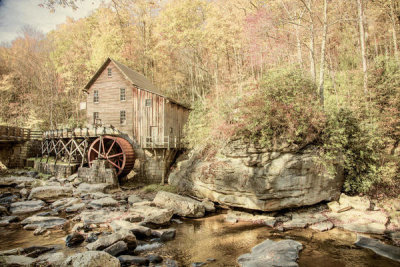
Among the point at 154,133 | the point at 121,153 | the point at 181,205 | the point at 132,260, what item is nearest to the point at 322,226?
the point at 181,205

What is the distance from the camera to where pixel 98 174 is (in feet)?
48.4

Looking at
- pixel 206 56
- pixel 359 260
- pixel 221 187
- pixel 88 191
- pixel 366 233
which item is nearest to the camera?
pixel 359 260

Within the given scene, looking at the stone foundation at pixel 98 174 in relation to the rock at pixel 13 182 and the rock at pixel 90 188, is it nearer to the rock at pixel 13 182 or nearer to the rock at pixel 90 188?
the rock at pixel 90 188

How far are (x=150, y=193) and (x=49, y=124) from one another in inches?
698

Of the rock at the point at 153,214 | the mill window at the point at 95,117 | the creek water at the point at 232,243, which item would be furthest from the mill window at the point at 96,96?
the creek water at the point at 232,243

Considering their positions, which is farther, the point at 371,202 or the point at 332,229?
the point at 371,202

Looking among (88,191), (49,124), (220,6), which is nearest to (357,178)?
(88,191)

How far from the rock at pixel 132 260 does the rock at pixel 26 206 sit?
22.4 feet

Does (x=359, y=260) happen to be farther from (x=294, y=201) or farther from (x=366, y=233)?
(x=294, y=201)

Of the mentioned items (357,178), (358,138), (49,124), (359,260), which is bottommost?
(359,260)

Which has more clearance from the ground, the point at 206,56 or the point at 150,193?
the point at 206,56

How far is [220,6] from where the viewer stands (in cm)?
1705

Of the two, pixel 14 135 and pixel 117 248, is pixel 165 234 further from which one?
pixel 14 135

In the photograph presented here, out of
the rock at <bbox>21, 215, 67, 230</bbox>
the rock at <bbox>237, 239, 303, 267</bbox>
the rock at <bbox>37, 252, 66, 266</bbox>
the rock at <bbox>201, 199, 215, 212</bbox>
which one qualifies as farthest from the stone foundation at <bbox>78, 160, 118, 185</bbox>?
the rock at <bbox>237, 239, 303, 267</bbox>
